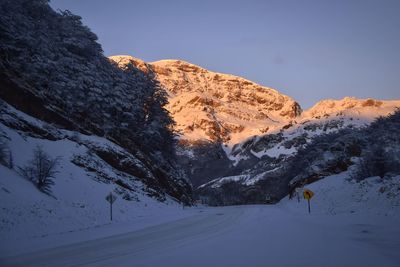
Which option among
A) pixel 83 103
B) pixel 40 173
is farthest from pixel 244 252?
pixel 83 103

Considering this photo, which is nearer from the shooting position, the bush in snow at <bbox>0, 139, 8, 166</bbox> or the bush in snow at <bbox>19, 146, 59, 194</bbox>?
the bush in snow at <bbox>0, 139, 8, 166</bbox>

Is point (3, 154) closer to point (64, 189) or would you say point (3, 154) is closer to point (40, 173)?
point (40, 173)

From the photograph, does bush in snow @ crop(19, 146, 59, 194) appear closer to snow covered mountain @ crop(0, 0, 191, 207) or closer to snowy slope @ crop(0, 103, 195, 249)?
snowy slope @ crop(0, 103, 195, 249)

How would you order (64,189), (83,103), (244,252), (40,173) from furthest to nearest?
1. (83,103)
2. (64,189)
3. (40,173)
4. (244,252)

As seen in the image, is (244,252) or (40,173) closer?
(244,252)

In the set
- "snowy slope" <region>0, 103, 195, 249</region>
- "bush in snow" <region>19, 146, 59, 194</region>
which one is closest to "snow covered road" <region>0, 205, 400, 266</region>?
"snowy slope" <region>0, 103, 195, 249</region>

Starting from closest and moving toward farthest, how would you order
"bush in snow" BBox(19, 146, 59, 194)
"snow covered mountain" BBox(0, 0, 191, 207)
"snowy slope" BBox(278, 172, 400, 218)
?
"snowy slope" BBox(278, 172, 400, 218), "bush in snow" BBox(19, 146, 59, 194), "snow covered mountain" BBox(0, 0, 191, 207)

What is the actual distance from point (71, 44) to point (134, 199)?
26.9 m

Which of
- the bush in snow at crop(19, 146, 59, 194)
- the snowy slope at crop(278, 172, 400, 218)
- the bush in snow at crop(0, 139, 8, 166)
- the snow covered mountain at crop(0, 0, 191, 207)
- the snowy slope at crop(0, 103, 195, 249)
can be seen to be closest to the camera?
the snowy slope at crop(278, 172, 400, 218)

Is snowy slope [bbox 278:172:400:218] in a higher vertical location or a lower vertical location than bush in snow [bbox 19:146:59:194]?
lower

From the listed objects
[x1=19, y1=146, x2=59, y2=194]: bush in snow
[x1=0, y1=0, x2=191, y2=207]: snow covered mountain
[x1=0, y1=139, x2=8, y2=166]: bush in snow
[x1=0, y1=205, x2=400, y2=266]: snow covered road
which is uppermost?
[x1=0, y1=0, x2=191, y2=207]: snow covered mountain

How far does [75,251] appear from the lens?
997 centimetres

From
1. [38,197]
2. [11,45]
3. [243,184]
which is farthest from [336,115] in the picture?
[38,197]

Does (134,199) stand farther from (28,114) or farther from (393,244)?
(393,244)
